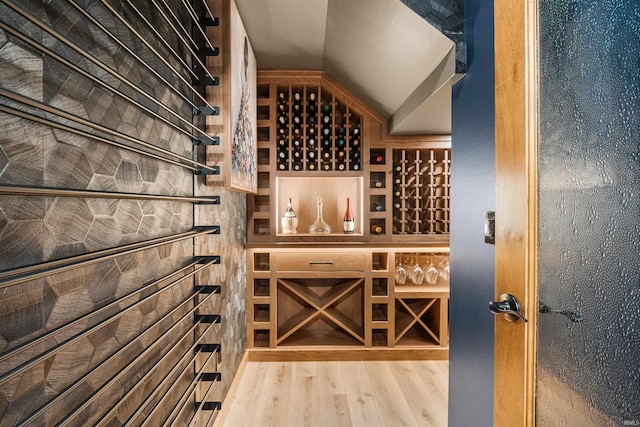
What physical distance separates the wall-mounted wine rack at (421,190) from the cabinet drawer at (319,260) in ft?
1.58

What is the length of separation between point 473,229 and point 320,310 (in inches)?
70.3

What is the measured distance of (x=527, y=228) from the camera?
899mm

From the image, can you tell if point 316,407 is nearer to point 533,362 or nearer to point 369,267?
point 369,267

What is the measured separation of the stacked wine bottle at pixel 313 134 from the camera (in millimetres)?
2812

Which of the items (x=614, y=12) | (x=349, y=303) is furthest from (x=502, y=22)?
(x=349, y=303)

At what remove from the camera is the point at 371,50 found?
2025 millimetres

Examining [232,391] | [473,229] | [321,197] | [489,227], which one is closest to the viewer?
[489,227]

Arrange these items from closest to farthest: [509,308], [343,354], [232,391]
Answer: [509,308]
[232,391]
[343,354]

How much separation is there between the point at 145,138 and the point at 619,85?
1.20 m

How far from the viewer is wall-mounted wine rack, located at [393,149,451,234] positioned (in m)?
2.90

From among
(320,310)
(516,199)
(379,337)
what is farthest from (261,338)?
(516,199)

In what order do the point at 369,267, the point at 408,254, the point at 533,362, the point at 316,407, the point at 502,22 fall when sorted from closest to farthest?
1. the point at 533,362
2. the point at 502,22
3. the point at 316,407
4. the point at 369,267
5. the point at 408,254

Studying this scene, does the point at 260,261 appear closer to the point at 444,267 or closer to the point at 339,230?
the point at 339,230

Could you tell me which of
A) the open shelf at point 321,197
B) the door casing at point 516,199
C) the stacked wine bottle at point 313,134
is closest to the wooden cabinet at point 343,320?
the open shelf at point 321,197
